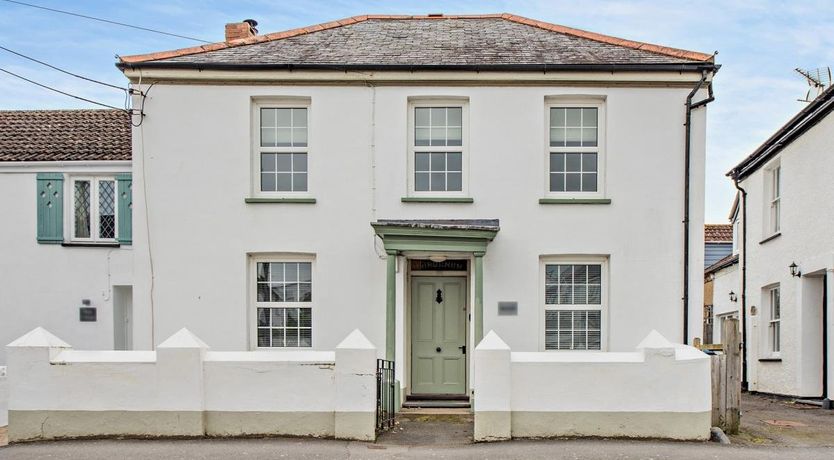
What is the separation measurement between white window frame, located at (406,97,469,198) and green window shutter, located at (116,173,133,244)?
543 centimetres

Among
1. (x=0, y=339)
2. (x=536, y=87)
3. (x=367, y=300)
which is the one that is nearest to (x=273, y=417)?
(x=367, y=300)

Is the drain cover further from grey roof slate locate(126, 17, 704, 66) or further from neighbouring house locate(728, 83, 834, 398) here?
grey roof slate locate(126, 17, 704, 66)

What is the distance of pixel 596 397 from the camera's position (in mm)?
9781

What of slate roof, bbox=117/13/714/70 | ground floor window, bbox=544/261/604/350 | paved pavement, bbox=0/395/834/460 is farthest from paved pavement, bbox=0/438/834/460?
slate roof, bbox=117/13/714/70

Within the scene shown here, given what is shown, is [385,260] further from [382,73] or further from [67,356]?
[67,356]

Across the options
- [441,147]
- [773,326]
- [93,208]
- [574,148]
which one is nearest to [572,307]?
[574,148]

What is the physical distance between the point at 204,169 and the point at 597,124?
6.45 m

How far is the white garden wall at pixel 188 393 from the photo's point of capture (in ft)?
31.9

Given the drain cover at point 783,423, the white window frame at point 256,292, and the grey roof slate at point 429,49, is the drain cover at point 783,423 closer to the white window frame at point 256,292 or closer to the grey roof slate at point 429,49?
the grey roof slate at point 429,49

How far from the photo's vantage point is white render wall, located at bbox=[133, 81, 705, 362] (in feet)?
42.5

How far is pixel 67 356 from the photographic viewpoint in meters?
10.0

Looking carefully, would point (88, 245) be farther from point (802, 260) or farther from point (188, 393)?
point (802, 260)

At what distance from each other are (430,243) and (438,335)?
197cm

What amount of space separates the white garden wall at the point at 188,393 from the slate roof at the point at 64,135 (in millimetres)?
6094
